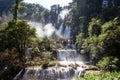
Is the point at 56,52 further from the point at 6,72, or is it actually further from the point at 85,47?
the point at 6,72

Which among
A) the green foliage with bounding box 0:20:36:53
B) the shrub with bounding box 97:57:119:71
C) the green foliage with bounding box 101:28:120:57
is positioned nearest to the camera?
the shrub with bounding box 97:57:119:71

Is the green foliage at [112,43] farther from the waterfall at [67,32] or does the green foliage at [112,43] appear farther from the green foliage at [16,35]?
the waterfall at [67,32]

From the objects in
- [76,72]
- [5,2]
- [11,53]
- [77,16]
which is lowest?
[76,72]

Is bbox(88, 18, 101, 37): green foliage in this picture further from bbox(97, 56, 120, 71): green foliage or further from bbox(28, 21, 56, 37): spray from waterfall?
bbox(28, 21, 56, 37): spray from waterfall

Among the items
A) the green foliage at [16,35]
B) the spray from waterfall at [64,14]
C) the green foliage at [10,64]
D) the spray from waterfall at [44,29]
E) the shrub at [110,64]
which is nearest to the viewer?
the shrub at [110,64]

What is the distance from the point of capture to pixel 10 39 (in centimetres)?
2942

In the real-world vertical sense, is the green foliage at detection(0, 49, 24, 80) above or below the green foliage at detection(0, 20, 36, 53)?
below

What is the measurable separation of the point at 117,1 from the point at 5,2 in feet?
179

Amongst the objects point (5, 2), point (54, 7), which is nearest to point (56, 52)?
point (54, 7)

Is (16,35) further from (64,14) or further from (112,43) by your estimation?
(64,14)

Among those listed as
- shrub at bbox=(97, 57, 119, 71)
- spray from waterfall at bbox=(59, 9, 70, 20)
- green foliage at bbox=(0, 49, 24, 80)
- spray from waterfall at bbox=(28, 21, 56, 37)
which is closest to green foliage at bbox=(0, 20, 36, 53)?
green foliage at bbox=(0, 49, 24, 80)

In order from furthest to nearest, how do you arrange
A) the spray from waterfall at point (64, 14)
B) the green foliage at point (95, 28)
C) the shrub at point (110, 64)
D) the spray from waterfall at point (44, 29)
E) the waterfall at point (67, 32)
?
the spray from waterfall at point (64, 14), the spray from waterfall at point (44, 29), the waterfall at point (67, 32), the green foliage at point (95, 28), the shrub at point (110, 64)

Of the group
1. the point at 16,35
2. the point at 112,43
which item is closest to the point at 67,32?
the point at 16,35

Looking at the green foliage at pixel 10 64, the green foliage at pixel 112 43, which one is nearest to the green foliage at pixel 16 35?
the green foliage at pixel 10 64
